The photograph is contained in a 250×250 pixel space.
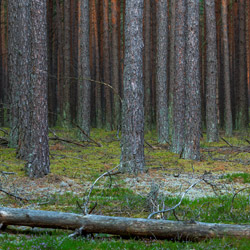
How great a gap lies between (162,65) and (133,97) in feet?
26.8

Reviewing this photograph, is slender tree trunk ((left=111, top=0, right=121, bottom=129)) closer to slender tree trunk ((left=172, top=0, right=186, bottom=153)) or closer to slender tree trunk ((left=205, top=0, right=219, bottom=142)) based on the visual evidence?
slender tree trunk ((left=205, top=0, right=219, bottom=142))

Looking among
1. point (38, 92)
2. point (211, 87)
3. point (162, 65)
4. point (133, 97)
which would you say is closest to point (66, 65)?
point (162, 65)

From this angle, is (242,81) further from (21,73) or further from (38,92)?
(38,92)

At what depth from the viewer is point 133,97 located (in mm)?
10117

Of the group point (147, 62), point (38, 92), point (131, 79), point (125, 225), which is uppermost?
point (147, 62)

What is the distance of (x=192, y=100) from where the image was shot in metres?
12.4

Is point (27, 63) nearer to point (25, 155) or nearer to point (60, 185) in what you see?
point (25, 155)

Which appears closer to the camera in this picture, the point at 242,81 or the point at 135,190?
Result: the point at 135,190

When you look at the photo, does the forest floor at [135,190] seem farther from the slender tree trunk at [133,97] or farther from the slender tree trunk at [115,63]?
the slender tree trunk at [115,63]

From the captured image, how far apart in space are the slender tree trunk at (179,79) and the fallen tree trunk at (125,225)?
31.3 ft

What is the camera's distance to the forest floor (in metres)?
4.79

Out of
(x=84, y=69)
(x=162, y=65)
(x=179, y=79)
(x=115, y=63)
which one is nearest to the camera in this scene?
(x=179, y=79)

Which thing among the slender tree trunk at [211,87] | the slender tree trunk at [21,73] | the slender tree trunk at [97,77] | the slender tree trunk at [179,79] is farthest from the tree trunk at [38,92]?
the slender tree trunk at [97,77]

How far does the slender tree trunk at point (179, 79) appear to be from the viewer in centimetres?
1385
